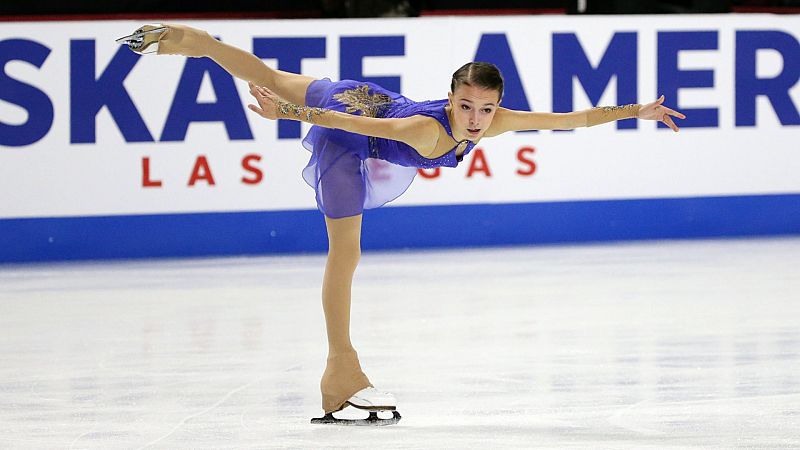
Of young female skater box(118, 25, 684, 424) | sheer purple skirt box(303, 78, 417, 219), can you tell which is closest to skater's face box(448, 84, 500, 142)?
young female skater box(118, 25, 684, 424)

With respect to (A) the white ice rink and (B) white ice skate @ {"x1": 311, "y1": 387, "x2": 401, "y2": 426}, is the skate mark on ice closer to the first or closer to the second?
(A) the white ice rink

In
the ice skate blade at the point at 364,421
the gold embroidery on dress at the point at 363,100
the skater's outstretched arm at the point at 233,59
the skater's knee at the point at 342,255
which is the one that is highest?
the skater's outstretched arm at the point at 233,59

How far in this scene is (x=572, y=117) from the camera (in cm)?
419

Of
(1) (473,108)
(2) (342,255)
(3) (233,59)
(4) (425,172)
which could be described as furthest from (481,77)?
(4) (425,172)

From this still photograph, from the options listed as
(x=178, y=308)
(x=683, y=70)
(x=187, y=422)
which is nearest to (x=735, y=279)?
(x=683, y=70)

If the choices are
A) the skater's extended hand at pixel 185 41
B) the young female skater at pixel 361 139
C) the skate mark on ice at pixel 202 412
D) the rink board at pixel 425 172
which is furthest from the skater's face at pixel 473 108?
the rink board at pixel 425 172

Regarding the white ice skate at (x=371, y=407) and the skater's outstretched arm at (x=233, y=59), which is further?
the skater's outstretched arm at (x=233, y=59)

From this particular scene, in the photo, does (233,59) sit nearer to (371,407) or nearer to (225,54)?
(225,54)

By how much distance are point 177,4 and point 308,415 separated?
592cm

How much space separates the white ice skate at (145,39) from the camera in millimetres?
4336

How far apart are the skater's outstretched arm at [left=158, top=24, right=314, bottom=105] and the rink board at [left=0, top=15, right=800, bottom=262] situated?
382 centimetres

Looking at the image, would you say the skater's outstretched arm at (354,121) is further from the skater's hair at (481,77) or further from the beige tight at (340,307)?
the beige tight at (340,307)

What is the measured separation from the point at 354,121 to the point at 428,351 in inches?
63.7

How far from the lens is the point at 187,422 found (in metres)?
3.96
